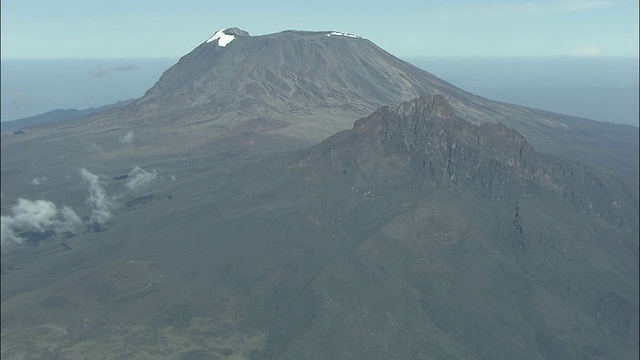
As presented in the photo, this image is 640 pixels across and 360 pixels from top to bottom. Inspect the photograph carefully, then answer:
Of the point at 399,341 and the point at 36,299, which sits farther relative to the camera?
the point at 36,299

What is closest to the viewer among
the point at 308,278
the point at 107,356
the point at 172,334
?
the point at 107,356

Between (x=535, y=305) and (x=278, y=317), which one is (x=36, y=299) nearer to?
(x=278, y=317)

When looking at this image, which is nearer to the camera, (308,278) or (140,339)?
(140,339)

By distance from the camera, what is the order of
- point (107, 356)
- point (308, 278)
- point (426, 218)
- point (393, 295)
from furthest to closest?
point (426, 218) → point (308, 278) → point (393, 295) → point (107, 356)

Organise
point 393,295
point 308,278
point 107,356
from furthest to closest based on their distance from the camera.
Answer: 1. point 308,278
2. point 393,295
3. point 107,356

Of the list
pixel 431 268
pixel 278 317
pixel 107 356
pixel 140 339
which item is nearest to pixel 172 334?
pixel 140 339

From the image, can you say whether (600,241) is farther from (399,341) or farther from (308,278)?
(308,278)

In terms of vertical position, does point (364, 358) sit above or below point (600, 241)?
below

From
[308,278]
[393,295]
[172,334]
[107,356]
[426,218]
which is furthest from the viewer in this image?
[426,218]

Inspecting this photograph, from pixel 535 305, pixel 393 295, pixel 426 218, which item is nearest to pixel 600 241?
pixel 535 305
